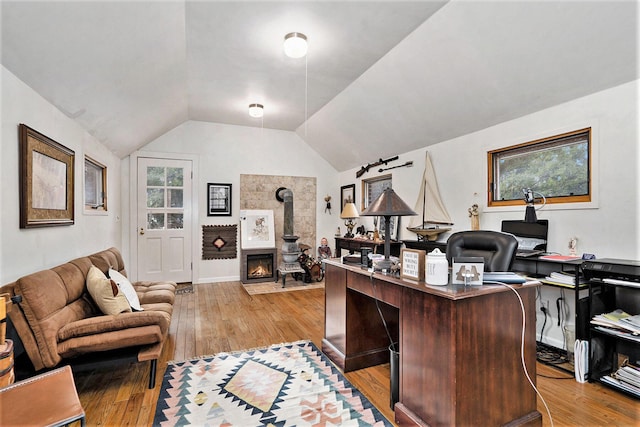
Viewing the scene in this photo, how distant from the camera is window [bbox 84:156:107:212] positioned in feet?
12.2

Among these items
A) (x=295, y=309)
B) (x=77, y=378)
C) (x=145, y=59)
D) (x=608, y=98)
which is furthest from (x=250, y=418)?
(x=608, y=98)

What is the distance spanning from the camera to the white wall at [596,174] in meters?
2.40

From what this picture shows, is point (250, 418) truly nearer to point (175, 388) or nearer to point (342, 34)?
point (175, 388)

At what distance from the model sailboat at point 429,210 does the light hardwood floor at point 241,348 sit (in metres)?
1.75

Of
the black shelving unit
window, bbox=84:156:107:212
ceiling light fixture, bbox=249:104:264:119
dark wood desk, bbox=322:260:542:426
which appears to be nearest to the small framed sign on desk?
dark wood desk, bbox=322:260:542:426

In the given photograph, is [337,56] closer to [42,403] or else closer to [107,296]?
[107,296]

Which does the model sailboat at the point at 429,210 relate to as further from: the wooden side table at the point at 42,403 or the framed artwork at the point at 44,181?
the framed artwork at the point at 44,181

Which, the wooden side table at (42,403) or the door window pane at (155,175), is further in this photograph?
the door window pane at (155,175)

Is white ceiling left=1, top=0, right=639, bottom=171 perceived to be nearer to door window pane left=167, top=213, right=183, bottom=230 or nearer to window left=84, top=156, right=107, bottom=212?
window left=84, top=156, right=107, bottom=212

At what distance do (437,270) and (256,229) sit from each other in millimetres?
4658

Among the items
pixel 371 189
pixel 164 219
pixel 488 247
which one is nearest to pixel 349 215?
pixel 371 189

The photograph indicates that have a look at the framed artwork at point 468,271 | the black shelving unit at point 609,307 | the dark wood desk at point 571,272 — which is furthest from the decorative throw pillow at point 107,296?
the black shelving unit at point 609,307

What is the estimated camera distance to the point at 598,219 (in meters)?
2.60

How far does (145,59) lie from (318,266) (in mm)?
4156
